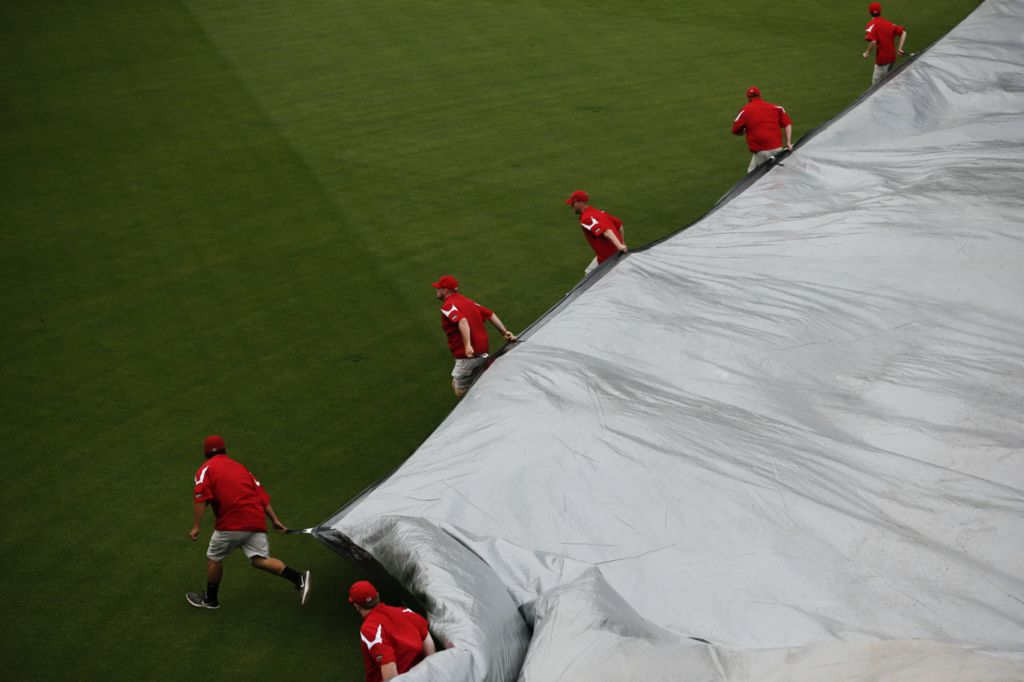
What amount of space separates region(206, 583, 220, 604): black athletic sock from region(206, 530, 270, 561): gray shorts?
0.53 ft

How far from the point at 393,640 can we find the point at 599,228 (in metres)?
4.37

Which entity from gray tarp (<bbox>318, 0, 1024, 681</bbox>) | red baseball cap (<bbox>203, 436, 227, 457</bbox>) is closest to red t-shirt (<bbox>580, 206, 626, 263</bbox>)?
gray tarp (<bbox>318, 0, 1024, 681</bbox>)

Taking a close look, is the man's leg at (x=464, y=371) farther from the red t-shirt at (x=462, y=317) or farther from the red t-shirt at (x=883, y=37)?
the red t-shirt at (x=883, y=37)

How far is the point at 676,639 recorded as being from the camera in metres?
4.45

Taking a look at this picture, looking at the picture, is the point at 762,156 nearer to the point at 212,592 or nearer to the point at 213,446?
the point at 213,446

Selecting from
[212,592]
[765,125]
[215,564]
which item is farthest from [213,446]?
[765,125]

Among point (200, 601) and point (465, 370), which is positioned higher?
point (465, 370)

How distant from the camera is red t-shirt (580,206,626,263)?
8062 mm

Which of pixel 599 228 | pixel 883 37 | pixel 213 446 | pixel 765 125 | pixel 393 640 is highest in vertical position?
pixel 883 37

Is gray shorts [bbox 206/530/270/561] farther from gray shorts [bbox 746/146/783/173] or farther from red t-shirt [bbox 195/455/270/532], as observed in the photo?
gray shorts [bbox 746/146/783/173]

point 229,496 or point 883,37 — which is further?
point 883,37

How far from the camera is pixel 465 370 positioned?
24.3 ft

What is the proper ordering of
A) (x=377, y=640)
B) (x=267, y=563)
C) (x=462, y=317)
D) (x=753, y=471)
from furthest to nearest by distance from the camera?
(x=462, y=317), (x=267, y=563), (x=753, y=471), (x=377, y=640)

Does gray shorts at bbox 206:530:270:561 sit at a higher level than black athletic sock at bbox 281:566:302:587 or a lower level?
higher
